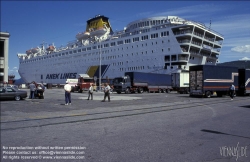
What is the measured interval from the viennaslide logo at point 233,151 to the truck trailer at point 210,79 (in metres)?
18.1

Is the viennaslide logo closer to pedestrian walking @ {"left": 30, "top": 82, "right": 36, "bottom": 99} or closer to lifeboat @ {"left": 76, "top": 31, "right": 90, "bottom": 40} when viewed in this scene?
pedestrian walking @ {"left": 30, "top": 82, "right": 36, "bottom": 99}

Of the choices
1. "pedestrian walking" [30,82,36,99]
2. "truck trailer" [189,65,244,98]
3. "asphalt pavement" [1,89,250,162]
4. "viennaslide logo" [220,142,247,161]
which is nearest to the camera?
"asphalt pavement" [1,89,250,162]

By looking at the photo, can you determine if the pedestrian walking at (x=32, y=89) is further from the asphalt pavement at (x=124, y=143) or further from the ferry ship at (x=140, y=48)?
the ferry ship at (x=140, y=48)

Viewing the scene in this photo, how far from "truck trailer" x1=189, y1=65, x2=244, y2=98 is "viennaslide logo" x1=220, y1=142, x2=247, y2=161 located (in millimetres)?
18116

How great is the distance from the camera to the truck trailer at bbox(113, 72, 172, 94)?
3055 cm

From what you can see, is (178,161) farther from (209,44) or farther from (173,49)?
(209,44)

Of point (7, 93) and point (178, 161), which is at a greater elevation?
point (7, 93)

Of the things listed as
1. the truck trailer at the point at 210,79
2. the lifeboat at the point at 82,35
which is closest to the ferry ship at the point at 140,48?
the lifeboat at the point at 82,35

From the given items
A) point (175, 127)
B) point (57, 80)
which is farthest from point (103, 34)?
point (175, 127)

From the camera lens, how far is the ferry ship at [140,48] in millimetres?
38625

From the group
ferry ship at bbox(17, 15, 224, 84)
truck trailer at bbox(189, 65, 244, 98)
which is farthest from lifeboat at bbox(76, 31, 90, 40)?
truck trailer at bbox(189, 65, 244, 98)

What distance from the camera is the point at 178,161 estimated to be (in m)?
4.12

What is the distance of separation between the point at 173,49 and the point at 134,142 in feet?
115

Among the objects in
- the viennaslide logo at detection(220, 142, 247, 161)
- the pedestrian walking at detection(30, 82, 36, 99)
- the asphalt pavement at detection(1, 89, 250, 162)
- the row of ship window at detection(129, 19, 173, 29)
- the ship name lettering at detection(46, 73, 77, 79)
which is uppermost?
the row of ship window at detection(129, 19, 173, 29)
